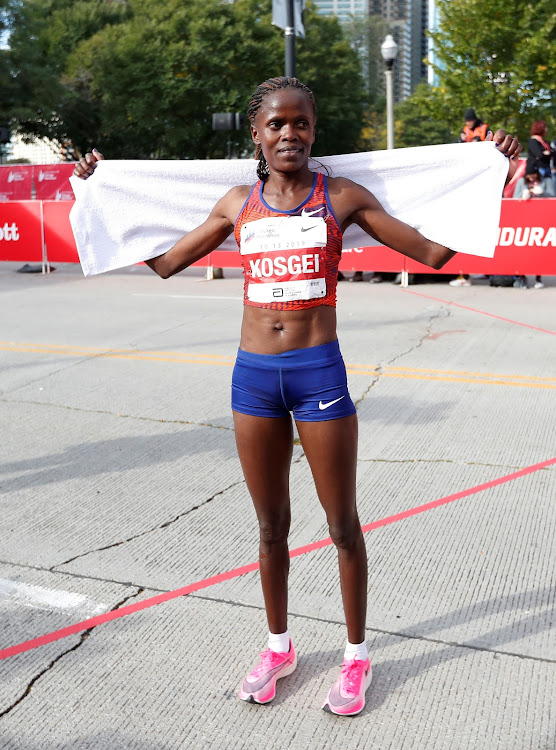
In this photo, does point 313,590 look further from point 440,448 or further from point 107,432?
point 107,432

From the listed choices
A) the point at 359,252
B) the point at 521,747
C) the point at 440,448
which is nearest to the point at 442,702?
the point at 521,747

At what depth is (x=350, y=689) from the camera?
2941mm

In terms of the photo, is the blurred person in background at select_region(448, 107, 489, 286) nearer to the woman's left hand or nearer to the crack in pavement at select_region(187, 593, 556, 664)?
the woman's left hand

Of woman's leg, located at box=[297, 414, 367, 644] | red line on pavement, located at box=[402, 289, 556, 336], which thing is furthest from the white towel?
red line on pavement, located at box=[402, 289, 556, 336]

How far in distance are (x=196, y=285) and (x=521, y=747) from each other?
469 inches

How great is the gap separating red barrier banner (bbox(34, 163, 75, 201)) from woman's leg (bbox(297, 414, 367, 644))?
20.6 m

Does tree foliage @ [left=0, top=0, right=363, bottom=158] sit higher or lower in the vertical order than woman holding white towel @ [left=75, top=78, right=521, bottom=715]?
higher

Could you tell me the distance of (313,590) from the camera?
12.5 ft

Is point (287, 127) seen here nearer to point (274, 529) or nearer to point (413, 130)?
point (274, 529)

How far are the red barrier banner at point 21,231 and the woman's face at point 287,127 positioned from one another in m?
13.9

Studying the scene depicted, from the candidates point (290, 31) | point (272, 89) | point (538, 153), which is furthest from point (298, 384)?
point (538, 153)

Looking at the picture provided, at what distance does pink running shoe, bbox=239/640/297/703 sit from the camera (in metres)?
2.99

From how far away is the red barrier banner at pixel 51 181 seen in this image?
869 inches

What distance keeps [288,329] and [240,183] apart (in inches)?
35.7
